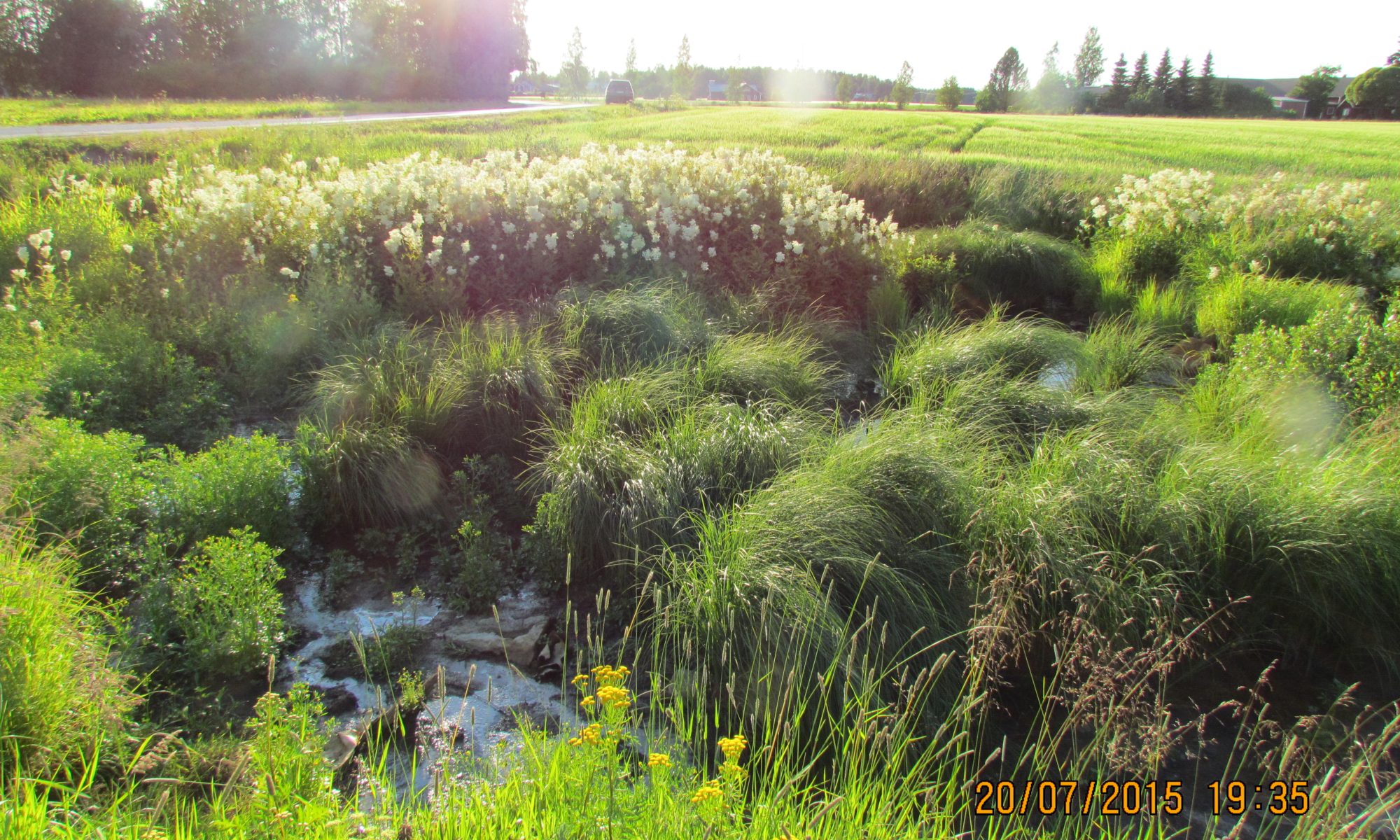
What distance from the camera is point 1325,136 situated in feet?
70.1

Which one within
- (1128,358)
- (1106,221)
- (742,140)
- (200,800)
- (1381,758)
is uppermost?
(742,140)

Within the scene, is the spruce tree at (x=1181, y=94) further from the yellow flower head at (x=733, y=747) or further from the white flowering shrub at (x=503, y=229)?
the yellow flower head at (x=733, y=747)

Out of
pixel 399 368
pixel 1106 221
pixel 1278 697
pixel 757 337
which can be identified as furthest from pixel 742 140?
pixel 1278 697

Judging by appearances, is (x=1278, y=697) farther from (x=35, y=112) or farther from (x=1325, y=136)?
(x=1325, y=136)

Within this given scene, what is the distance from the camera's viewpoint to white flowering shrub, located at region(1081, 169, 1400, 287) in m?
7.92

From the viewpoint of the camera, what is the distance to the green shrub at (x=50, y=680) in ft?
6.79

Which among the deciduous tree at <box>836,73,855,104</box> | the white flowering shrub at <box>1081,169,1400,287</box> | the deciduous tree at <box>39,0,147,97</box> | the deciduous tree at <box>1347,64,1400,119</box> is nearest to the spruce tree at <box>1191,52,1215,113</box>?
the deciduous tree at <box>1347,64,1400,119</box>

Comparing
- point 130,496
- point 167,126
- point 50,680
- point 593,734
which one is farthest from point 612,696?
point 167,126

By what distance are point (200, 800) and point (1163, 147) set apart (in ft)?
72.1

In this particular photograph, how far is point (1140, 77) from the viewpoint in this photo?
172 ft

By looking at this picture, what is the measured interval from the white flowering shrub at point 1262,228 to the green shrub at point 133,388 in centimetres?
902

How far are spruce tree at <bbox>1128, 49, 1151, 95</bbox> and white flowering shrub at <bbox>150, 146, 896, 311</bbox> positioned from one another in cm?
5603

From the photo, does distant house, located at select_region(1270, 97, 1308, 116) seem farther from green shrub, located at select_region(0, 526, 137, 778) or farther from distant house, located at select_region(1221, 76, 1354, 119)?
green shrub, located at select_region(0, 526, 137, 778)

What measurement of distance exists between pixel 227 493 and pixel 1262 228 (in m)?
10.1
